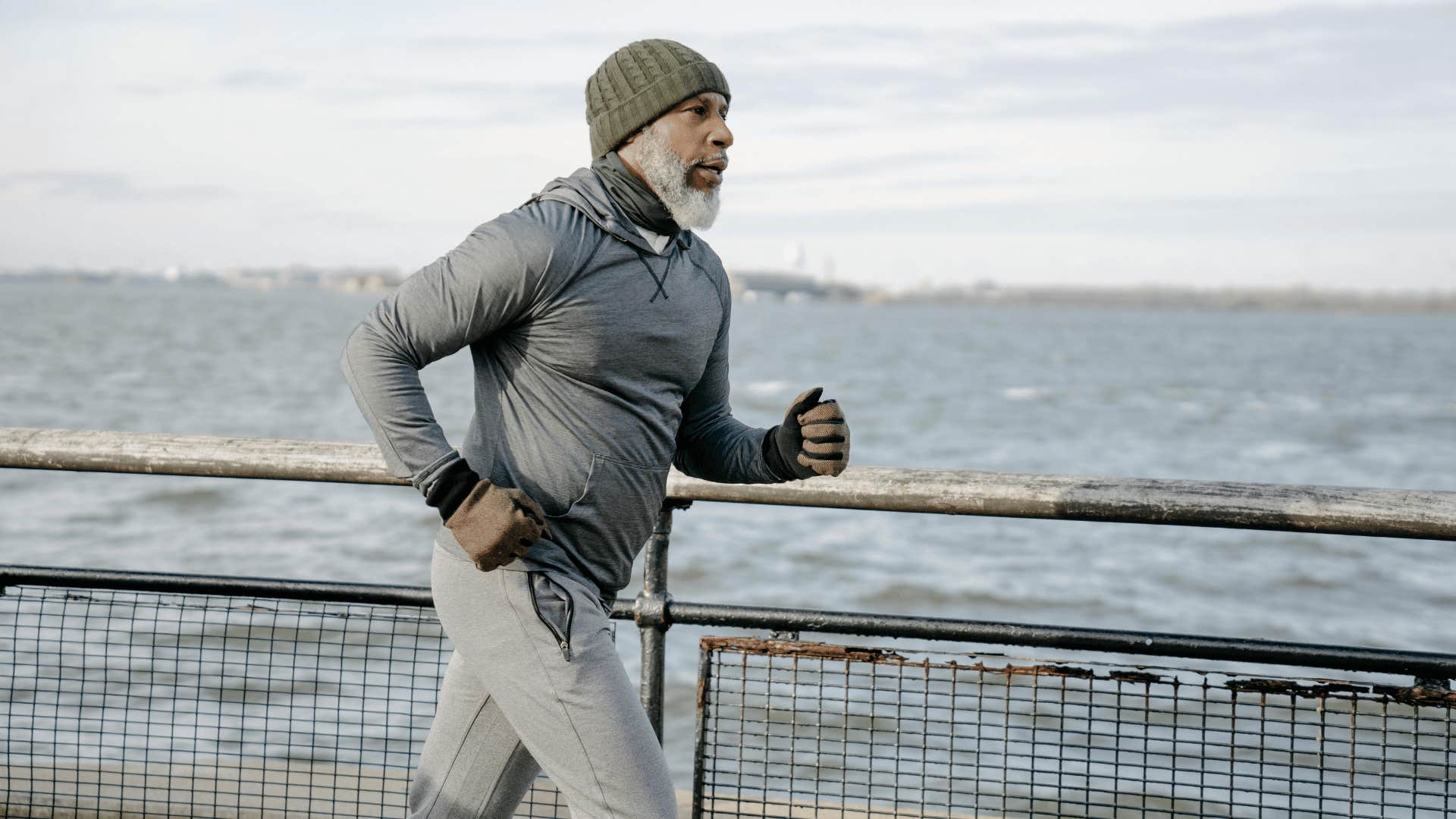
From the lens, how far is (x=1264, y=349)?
329 ft

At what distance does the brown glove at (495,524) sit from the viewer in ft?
6.98

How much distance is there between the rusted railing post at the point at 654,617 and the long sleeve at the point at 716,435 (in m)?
0.23

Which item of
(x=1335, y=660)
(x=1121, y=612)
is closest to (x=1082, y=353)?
(x=1121, y=612)

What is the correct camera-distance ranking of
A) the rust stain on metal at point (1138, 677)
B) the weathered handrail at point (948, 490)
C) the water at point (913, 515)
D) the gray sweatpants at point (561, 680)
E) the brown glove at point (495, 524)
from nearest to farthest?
the brown glove at point (495, 524)
the gray sweatpants at point (561, 680)
the weathered handrail at point (948, 490)
the rust stain on metal at point (1138, 677)
the water at point (913, 515)

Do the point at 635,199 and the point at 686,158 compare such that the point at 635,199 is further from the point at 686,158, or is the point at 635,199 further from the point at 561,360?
the point at 561,360

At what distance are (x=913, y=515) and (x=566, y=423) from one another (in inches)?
568

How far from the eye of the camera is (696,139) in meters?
2.39

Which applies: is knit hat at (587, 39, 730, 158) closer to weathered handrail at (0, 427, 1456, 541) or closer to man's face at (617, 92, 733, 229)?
man's face at (617, 92, 733, 229)

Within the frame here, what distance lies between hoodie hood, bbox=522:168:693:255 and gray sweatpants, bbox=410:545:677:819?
592 mm

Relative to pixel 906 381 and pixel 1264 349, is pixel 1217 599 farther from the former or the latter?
pixel 1264 349

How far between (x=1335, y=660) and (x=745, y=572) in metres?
10.9

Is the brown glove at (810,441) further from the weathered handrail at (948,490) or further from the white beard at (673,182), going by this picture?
the white beard at (673,182)

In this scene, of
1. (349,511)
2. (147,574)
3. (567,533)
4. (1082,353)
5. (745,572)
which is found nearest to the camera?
(567,533)

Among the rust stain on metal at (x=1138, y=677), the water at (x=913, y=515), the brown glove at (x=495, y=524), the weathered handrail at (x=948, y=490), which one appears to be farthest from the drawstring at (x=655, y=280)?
the water at (x=913, y=515)
